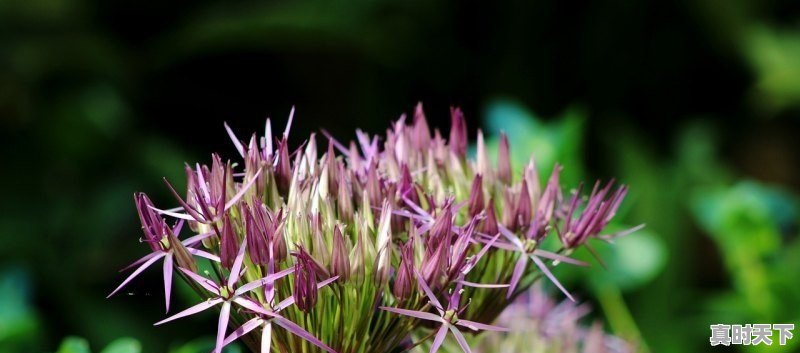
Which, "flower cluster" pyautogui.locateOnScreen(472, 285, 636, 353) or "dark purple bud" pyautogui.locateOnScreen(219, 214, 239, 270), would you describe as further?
"flower cluster" pyautogui.locateOnScreen(472, 285, 636, 353)

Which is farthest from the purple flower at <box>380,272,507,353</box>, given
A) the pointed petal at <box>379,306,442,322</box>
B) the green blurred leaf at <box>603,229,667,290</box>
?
the green blurred leaf at <box>603,229,667,290</box>

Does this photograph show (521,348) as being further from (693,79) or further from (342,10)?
(693,79)

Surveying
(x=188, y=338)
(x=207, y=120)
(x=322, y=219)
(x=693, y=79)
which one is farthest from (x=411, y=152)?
(x=693, y=79)

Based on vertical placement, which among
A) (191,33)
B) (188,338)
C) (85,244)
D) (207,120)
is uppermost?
(191,33)

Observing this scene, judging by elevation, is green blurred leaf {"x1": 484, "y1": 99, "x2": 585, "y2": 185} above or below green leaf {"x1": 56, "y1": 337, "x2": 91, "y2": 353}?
above

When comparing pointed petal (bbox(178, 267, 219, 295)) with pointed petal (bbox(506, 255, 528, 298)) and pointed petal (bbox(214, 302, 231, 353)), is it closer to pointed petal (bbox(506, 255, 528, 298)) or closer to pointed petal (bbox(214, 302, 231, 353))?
pointed petal (bbox(214, 302, 231, 353))

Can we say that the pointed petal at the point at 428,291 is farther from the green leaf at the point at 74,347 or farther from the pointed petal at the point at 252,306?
the green leaf at the point at 74,347
